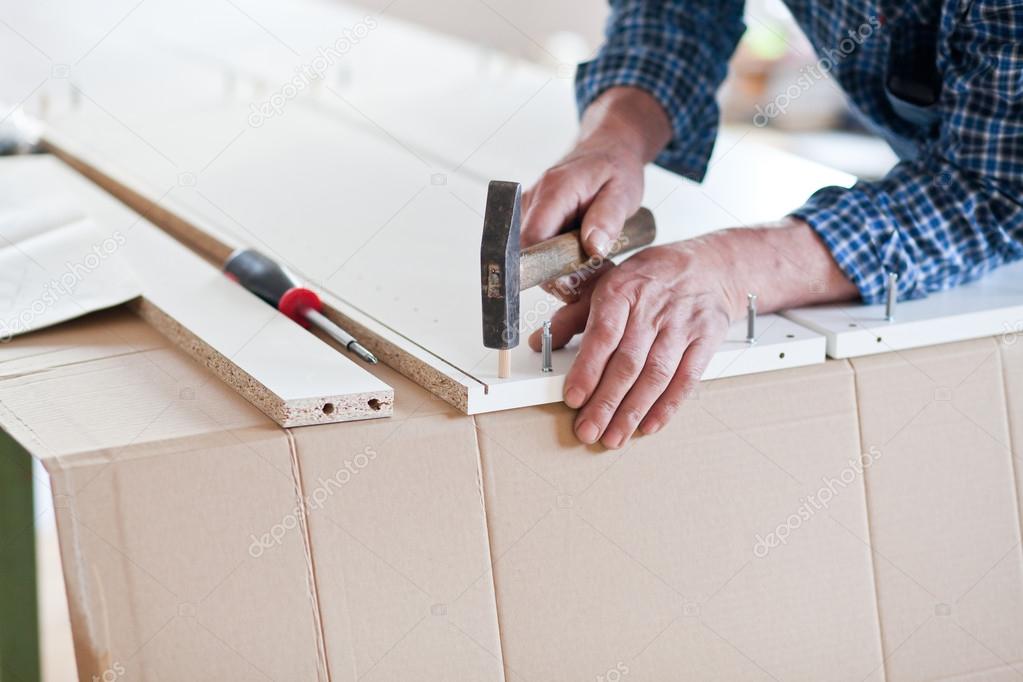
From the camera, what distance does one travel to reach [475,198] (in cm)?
153

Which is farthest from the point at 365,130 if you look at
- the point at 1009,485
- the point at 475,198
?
the point at 1009,485

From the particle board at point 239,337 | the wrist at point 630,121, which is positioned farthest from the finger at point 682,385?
the wrist at point 630,121

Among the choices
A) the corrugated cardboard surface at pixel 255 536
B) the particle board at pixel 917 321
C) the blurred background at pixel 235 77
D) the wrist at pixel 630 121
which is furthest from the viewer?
the blurred background at pixel 235 77

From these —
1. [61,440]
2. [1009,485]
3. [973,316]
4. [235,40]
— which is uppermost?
[235,40]

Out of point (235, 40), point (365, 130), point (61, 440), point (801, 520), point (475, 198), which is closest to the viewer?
point (61, 440)

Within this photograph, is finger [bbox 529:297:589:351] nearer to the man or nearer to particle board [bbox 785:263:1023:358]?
the man

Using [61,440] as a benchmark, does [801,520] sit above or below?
below

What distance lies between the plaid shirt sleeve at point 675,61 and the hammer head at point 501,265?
0.63 m

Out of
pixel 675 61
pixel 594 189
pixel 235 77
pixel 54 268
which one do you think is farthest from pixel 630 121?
pixel 235 77

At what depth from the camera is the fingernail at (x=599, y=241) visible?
1.11 metres

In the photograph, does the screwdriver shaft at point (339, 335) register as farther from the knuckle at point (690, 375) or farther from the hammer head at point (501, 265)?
the knuckle at point (690, 375)

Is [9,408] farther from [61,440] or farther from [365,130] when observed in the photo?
[365,130]

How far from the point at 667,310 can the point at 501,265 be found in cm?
19

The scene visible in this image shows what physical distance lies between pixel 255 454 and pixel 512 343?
0.77ft
